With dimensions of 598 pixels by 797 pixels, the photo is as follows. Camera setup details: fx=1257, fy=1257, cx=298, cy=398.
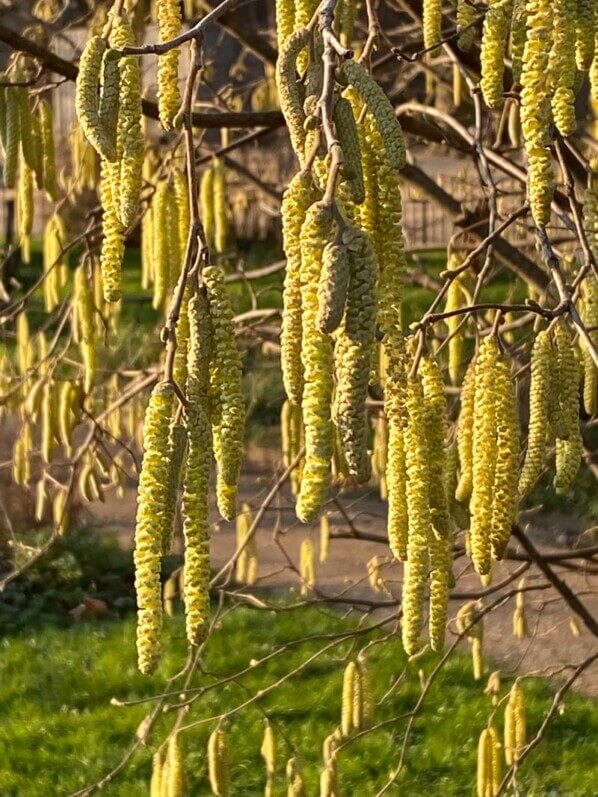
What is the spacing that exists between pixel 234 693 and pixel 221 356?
4.01m

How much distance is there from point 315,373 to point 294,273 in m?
0.10

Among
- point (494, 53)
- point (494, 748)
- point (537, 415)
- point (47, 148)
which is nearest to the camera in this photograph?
point (494, 53)

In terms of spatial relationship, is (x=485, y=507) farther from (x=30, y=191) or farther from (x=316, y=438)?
(x=30, y=191)

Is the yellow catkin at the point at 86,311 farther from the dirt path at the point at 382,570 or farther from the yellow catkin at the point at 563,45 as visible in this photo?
the yellow catkin at the point at 563,45

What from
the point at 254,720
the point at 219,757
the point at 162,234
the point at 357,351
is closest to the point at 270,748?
the point at 219,757

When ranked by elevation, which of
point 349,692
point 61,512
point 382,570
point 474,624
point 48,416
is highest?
point 48,416

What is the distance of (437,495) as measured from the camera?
4.64 ft

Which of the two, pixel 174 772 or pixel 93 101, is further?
pixel 174 772

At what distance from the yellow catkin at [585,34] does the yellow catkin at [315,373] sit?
0.39 meters

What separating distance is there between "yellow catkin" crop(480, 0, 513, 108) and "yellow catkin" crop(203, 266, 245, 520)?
16.0 inches

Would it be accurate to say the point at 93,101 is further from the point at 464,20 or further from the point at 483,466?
the point at 464,20

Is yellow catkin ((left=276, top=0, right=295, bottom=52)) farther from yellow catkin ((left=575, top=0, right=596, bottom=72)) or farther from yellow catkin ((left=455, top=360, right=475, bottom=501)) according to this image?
yellow catkin ((left=455, top=360, right=475, bottom=501))

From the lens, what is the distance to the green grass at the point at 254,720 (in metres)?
4.34

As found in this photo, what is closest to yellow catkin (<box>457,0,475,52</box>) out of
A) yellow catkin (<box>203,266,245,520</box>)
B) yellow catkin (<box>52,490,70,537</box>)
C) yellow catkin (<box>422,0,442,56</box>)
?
yellow catkin (<box>422,0,442,56</box>)
